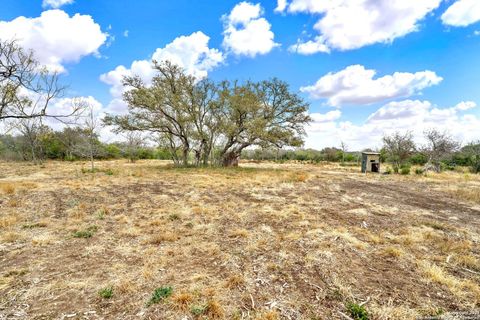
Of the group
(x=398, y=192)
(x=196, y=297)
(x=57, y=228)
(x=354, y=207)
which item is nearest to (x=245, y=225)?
(x=196, y=297)

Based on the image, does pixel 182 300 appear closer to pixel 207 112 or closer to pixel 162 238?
pixel 162 238

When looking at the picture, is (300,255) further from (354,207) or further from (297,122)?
(297,122)

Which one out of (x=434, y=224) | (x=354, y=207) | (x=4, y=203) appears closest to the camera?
(x=434, y=224)

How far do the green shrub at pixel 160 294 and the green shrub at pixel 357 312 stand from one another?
2.35m

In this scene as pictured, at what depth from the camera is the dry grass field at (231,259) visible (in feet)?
9.66

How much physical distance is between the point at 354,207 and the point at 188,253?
604 cm

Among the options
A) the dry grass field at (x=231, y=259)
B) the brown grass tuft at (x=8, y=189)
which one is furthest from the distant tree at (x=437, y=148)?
the brown grass tuft at (x=8, y=189)

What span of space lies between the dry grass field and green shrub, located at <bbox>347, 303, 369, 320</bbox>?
0.29 ft

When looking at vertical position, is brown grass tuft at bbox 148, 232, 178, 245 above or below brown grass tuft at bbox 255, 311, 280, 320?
above

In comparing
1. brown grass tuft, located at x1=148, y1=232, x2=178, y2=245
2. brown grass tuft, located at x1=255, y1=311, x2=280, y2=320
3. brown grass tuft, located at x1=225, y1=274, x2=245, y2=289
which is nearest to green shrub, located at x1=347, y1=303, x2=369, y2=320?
brown grass tuft, located at x1=255, y1=311, x2=280, y2=320

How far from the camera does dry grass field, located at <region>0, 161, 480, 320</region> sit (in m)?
2.95

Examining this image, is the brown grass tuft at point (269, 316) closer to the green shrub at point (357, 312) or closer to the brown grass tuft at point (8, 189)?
the green shrub at point (357, 312)

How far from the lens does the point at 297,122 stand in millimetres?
20141

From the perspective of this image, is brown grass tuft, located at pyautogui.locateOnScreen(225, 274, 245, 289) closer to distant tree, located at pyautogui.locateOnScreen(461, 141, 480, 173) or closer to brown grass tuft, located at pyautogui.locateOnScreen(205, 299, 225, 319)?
brown grass tuft, located at pyautogui.locateOnScreen(205, 299, 225, 319)
